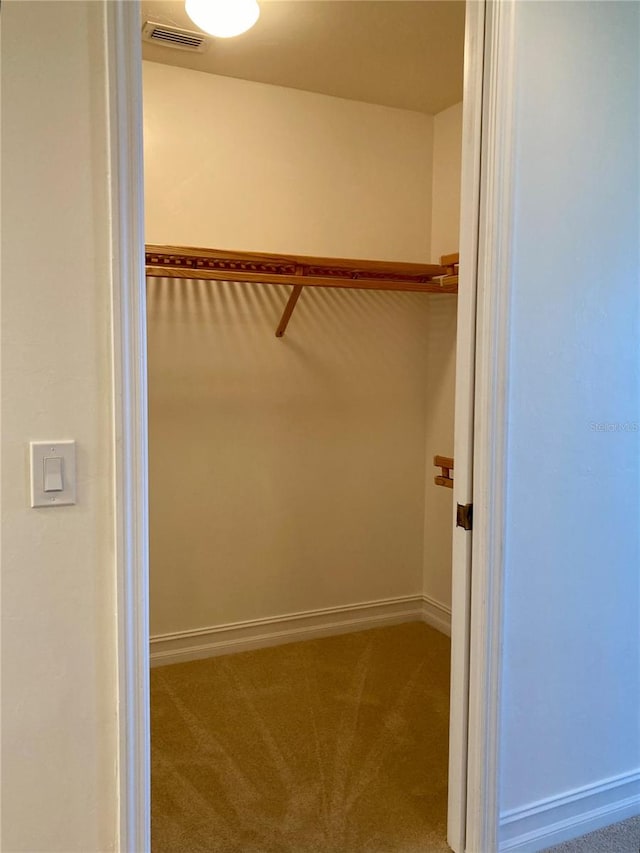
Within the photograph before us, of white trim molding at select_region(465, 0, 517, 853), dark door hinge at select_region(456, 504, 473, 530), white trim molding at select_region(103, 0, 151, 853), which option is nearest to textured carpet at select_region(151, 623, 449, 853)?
white trim molding at select_region(465, 0, 517, 853)

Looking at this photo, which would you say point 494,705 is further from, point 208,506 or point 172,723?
point 208,506

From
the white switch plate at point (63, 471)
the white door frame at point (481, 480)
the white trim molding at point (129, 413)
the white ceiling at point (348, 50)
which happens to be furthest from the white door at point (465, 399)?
the white switch plate at point (63, 471)

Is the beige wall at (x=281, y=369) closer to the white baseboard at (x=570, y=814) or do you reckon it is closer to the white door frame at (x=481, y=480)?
the white door frame at (x=481, y=480)

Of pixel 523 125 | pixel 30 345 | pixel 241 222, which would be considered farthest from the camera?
pixel 241 222

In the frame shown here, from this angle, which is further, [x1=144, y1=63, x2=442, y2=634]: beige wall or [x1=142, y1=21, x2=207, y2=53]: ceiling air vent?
[x1=144, y1=63, x2=442, y2=634]: beige wall

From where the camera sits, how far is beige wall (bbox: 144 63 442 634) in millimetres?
2883

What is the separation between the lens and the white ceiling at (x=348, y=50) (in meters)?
2.24

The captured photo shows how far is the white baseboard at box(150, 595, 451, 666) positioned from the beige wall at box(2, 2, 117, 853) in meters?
1.75

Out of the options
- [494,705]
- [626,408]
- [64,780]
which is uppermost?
[626,408]

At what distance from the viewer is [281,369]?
3111 mm

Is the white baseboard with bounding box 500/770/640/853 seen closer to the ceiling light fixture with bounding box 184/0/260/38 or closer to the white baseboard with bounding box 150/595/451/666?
the white baseboard with bounding box 150/595/451/666

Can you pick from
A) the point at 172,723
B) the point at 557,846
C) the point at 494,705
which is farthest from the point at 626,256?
the point at 172,723

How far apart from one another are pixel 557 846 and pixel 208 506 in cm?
181

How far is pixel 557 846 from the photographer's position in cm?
190
